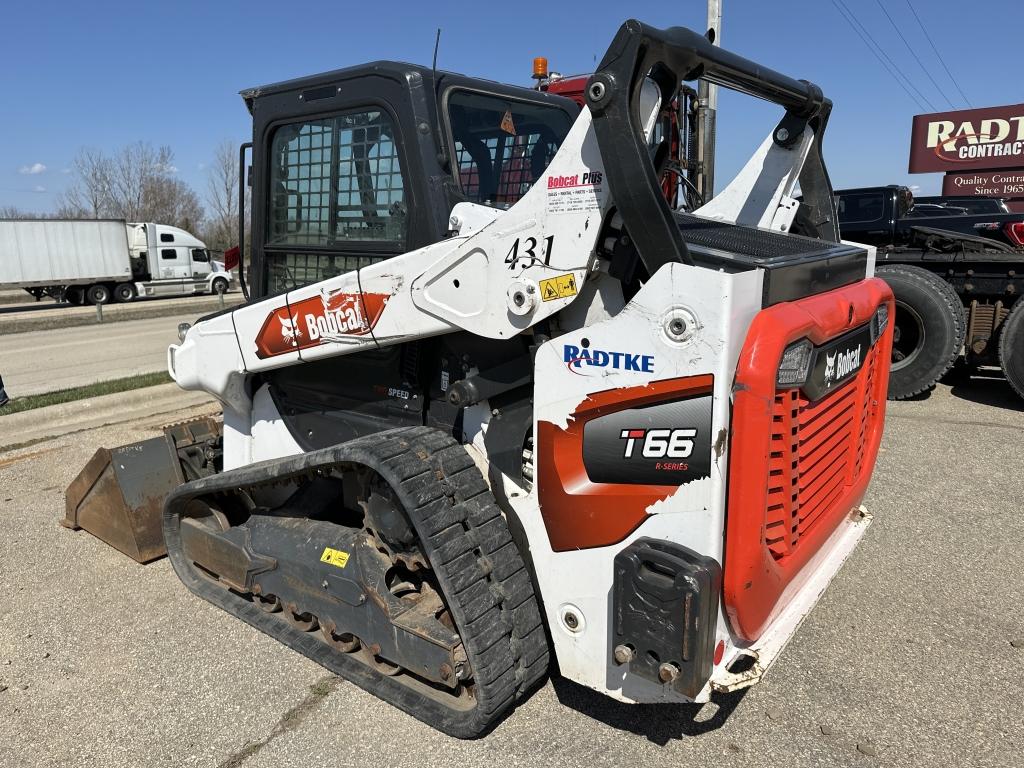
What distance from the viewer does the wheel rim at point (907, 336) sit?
7398 mm

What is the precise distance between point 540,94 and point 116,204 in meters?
60.1

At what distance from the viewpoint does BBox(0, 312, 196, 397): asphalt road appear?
9664mm

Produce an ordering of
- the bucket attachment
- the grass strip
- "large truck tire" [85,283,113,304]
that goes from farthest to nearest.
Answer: "large truck tire" [85,283,113,304], the grass strip, the bucket attachment

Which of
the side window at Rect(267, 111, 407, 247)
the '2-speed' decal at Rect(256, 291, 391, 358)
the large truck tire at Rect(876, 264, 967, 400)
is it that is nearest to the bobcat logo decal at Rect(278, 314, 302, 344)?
the '2-speed' decal at Rect(256, 291, 391, 358)

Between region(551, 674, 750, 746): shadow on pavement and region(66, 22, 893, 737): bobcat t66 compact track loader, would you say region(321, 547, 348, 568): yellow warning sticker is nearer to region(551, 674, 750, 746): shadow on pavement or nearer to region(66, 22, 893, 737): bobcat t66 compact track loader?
region(66, 22, 893, 737): bobcat t66 compact track loader

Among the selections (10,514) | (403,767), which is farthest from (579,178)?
(10,514)

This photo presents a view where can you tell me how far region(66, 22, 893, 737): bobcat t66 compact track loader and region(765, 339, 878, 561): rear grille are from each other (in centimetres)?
2

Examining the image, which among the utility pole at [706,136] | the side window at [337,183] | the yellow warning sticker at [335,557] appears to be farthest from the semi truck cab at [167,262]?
the yellow warning sticker at [335,557]

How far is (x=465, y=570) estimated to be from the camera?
2.58 m

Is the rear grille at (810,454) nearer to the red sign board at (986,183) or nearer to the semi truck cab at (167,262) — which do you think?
the red sign board at (986,183)

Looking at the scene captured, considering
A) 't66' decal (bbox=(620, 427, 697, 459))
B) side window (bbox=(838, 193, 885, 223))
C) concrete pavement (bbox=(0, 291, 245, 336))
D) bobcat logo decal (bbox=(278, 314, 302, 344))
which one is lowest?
concrete pavement (bbox=(0, 291, 245, 336))

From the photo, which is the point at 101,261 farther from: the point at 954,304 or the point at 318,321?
the point at 318,321

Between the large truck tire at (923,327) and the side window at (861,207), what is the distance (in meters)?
1.68

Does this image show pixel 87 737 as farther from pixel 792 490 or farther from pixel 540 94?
pixel 540 94
